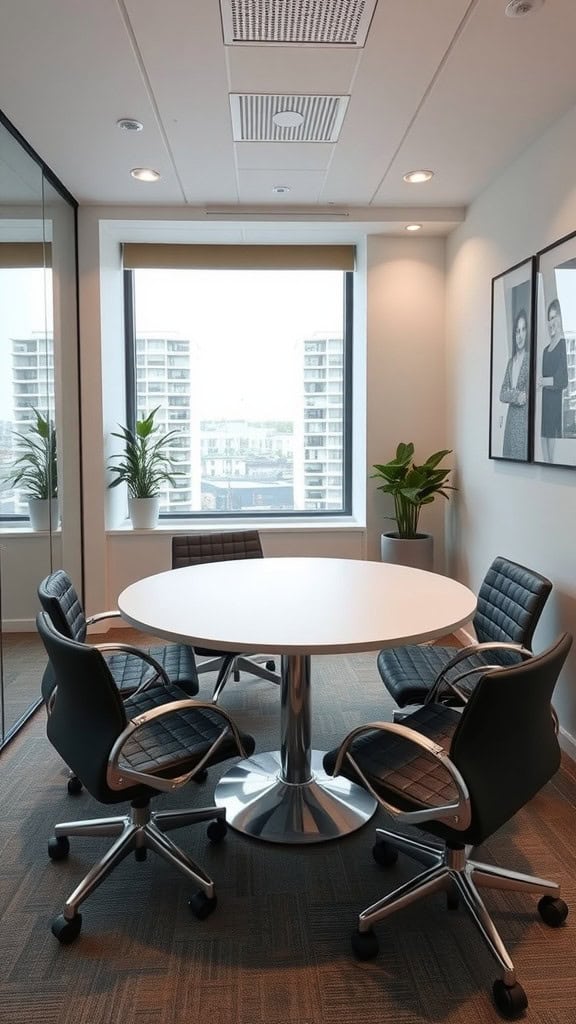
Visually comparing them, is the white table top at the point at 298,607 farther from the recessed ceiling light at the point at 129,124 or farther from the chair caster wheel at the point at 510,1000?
the recessed ceiling light at the point at 129,124

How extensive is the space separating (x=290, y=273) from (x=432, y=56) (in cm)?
259

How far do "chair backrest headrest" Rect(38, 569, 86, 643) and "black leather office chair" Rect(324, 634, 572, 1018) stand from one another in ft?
3.11

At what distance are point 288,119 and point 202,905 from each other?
3.06 m

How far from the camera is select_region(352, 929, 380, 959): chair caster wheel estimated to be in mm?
1656

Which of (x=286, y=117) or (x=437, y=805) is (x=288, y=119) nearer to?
(x=286, y=117)

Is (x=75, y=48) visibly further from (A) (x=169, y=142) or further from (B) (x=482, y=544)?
(B) (x=482, y=544)

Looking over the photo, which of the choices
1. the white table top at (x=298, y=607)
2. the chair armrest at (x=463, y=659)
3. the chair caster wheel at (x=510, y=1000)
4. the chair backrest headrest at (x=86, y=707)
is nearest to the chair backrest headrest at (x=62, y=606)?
the white table top at (x=298, y=607)

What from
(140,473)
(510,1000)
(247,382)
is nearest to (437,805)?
(510,1000)

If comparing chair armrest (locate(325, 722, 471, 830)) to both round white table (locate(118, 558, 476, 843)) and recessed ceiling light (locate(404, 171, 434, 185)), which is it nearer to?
round white table (locate(118, 558, 476, 843))

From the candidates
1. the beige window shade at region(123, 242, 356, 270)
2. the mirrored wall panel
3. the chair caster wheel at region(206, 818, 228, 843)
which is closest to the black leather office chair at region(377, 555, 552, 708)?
the chair caster wheel at region(206, 818, 228, 843)

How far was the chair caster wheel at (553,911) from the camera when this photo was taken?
1.76 meters

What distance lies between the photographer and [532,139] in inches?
120

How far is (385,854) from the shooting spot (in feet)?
6.59

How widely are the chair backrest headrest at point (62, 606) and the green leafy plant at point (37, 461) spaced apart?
73 cm
